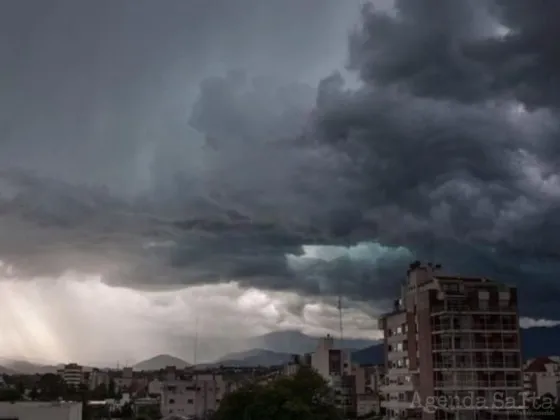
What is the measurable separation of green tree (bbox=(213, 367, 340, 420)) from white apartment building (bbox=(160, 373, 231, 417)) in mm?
31191

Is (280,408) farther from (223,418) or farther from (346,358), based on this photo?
(346,358)

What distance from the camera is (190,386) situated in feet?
332

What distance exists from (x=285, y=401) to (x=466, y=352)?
15772 millimetres

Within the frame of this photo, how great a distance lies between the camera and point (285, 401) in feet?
198

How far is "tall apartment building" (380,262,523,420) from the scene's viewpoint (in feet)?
191

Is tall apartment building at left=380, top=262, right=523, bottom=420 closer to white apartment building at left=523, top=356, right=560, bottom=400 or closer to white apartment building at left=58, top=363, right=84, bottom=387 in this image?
white apartment building at left=523, top=356, right=560, bottom=400

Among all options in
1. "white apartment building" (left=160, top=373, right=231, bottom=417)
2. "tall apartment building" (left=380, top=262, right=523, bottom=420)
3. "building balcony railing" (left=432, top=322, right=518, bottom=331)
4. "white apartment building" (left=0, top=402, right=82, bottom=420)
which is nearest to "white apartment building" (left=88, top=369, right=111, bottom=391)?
"white apartment building" (left=160, top=373, right=231, bottom=417)

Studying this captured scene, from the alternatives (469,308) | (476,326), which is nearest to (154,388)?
(476,326)

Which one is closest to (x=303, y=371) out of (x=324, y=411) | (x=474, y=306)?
(x=324, y=411)

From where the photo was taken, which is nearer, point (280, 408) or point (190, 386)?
point (280, 408)

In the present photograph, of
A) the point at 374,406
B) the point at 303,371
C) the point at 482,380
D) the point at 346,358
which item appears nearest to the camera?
the point at 482,380

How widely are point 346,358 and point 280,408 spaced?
5220 centimetres

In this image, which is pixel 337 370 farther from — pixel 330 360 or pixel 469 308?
pixel 469 308

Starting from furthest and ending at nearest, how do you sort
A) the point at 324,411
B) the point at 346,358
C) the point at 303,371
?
the point at 346,358 → the point at 303,371 → the point at 324,411
